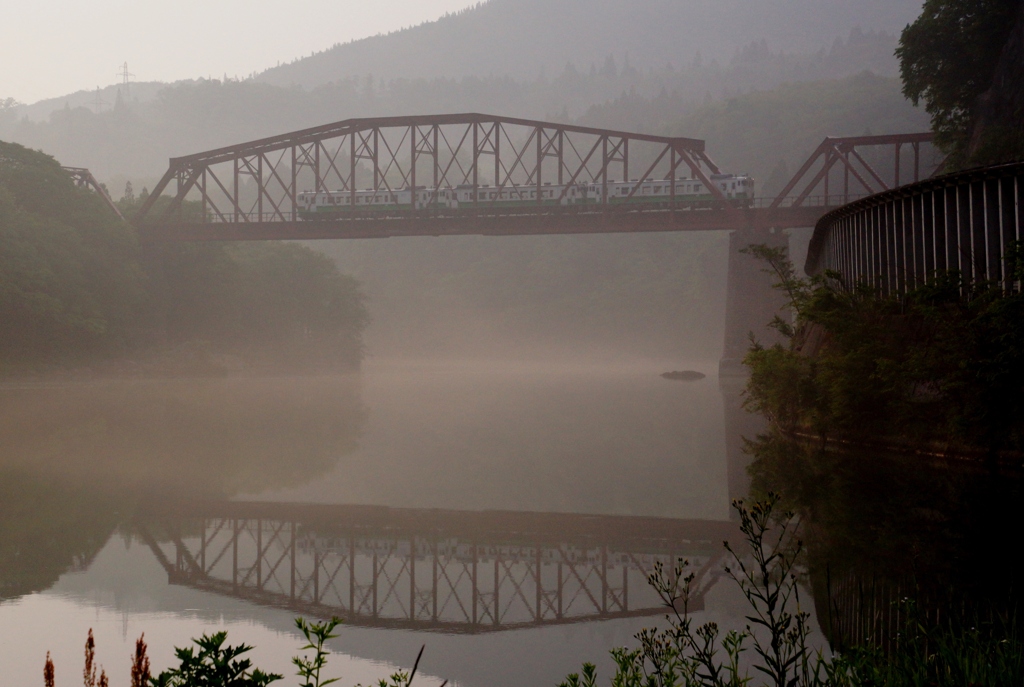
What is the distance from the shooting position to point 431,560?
14.8 metres

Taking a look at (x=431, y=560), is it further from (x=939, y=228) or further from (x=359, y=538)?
(x=939, y=228)

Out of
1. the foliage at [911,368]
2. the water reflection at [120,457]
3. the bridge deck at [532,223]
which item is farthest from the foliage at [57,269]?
the foliage at [911,368]

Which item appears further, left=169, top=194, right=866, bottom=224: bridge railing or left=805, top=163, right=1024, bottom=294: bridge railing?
left=169, top=194, right=866, bottom=224: bridge railing

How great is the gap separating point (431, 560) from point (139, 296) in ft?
243

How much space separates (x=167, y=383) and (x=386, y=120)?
2906cm

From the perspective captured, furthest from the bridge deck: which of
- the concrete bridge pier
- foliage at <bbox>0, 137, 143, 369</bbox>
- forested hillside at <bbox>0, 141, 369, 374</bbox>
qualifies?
foliage at <bbox>0, 137, 143, 369</bbox>

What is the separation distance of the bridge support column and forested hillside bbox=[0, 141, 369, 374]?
44529 millimetres

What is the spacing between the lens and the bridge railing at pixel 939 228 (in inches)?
1021

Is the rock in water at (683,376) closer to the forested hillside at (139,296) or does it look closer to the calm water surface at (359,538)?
the forested hillside at (139,296)

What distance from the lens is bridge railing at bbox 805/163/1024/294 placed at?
25.9 metres

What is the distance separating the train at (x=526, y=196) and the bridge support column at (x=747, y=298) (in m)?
4.38

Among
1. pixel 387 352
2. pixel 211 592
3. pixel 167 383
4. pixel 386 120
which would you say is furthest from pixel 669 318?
pixel 211 592

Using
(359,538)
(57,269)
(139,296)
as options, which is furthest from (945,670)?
(139,296)

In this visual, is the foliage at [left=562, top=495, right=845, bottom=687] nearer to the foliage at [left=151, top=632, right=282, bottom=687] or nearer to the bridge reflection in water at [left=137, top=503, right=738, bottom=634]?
the foliage at [left=151, top=632, right=282, bottom=687]
